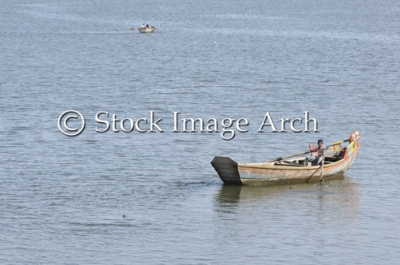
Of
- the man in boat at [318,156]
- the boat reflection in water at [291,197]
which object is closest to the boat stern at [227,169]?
the boat reflection in water at [291,197]

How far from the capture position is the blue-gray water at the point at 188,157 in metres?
27.7

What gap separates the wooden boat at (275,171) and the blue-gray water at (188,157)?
0.42 metres

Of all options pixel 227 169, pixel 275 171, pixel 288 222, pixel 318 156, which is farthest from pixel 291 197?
pixel 288 222

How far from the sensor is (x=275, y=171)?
34281 millimetres

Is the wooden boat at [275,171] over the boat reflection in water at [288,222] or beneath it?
over

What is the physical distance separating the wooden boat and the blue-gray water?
0.42 meters

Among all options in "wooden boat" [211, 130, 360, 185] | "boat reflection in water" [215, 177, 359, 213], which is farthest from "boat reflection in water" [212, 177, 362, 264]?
"wooden boat" [211, 130, 360, 185]

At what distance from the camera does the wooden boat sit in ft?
110

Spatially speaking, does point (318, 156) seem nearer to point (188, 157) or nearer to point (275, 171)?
point (275, 171)

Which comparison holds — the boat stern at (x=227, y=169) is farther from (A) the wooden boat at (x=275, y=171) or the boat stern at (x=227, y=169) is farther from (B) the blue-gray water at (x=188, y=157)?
(B) the blue-gray water at (x=188, y=157)

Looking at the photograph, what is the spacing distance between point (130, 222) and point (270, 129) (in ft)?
57.0

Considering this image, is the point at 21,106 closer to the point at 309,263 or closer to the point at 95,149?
the point at 95,149

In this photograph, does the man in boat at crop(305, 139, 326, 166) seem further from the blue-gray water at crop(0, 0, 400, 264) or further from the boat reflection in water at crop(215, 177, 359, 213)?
the blue-gray water at crop(0, 0, 400, 264)

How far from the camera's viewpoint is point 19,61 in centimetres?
7819
